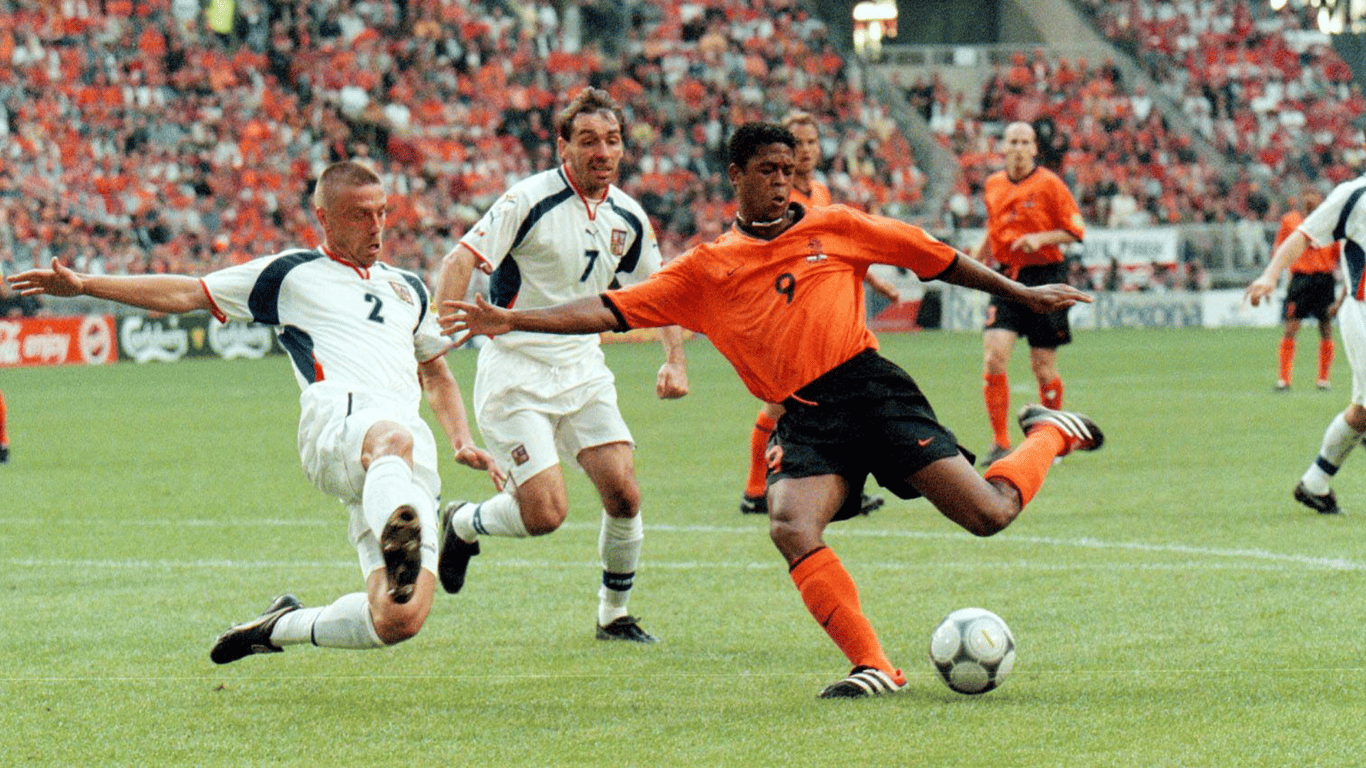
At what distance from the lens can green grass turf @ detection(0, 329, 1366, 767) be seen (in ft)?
16.2

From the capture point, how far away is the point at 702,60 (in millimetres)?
38094

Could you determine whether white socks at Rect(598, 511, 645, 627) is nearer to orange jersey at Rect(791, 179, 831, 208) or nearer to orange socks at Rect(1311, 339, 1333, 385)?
orange jersey at Rect(791, 179, 831, 208)

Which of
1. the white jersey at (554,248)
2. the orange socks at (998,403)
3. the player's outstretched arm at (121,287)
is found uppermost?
the player's outstretched arm at (121,287)

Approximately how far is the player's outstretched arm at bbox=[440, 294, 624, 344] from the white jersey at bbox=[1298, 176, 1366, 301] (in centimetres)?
492

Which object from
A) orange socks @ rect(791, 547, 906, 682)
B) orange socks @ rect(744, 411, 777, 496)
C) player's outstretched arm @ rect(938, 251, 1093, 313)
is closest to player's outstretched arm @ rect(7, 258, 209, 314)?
orange socks @ rect(791, 547, 906, 682)

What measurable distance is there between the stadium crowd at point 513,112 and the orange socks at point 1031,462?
25011 millimetres

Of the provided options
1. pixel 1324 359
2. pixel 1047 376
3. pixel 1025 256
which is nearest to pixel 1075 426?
pixel 1047 376

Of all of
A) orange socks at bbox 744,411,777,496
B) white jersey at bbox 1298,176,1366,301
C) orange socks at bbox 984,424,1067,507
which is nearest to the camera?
orange socks at bbox 984,424,1067,507

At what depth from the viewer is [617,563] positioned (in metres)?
6.83

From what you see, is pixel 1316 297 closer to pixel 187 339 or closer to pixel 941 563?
pixel 941 563

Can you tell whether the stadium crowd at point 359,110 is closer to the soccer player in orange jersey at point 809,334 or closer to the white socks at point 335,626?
the white socks at point 335,626

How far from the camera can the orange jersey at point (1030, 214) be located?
1264 centimetres

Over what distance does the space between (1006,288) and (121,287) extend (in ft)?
9.70

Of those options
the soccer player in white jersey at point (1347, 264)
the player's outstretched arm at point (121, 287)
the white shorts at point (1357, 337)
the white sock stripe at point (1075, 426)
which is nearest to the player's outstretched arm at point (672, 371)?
the white sock stripe at point (1075, 426)
